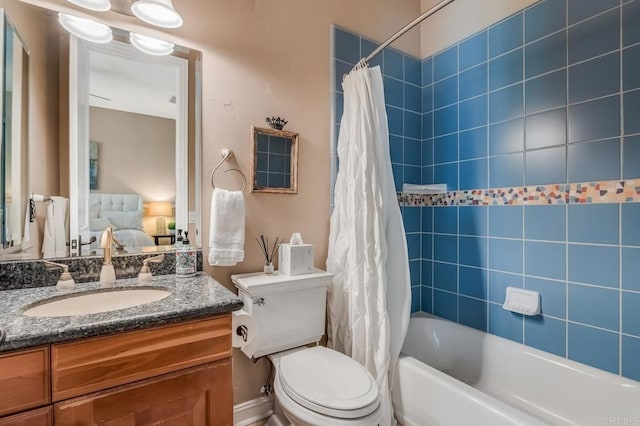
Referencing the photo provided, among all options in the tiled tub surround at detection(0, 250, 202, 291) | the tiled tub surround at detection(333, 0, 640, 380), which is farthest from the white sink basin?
the tiled tub surround at detection(333, 0, 640, 380)

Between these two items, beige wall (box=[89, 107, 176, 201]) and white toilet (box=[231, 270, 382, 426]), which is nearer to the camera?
white toilet (box=[231, 270, 382, 426])

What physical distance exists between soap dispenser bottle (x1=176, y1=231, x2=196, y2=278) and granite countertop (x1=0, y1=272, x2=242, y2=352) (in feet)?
0.37

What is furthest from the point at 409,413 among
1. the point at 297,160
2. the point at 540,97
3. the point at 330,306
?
the point at 540,97

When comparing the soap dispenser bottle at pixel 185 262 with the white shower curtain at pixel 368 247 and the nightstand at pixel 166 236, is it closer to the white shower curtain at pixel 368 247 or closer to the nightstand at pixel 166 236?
the nightstand at pixel 166 236

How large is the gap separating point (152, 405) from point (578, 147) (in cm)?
204

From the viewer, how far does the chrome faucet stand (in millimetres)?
1169

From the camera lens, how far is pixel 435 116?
218 centimetres

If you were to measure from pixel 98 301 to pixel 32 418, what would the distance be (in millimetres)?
445

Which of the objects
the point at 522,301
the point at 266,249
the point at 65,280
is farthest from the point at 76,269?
the point at 522,301

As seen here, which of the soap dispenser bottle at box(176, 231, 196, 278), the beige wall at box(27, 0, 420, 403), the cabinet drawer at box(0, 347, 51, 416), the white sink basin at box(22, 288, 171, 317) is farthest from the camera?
the beige wall at box(27, 0, 420, 403)

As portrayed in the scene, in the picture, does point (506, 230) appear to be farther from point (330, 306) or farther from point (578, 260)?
point (330, 306)

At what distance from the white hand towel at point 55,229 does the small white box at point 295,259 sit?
901mm

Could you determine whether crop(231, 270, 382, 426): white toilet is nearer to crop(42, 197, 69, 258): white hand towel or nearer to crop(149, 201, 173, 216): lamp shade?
crop(149, 201, 173, 216): lamp shade

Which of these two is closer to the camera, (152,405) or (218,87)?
(152,405)
